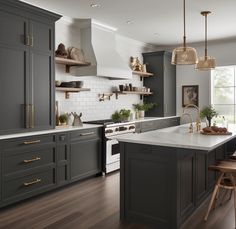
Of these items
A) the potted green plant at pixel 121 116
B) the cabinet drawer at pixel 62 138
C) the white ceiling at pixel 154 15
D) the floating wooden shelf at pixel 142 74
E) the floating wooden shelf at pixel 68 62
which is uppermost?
the white ceiling at pixel 154 15

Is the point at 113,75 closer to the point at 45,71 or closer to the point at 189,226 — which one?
the point at 45,71

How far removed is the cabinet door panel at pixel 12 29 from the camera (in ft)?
11.7

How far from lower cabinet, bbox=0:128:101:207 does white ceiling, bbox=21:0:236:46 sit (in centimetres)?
195

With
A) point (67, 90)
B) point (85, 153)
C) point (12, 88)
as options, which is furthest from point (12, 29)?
point (85, 153)

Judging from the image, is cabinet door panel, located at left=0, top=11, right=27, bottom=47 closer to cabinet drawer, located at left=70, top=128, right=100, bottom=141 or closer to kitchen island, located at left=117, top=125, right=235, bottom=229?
cabinet drawer, located at left=70, top=128, right=100, bottom=141

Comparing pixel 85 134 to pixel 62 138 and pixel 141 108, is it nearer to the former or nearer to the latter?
pixel 62 138

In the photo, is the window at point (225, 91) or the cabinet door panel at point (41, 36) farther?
the window at point (225, 91)

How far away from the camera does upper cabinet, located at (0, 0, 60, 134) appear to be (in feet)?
11.8

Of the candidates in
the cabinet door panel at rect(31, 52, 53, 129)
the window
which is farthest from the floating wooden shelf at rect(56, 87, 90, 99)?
the window

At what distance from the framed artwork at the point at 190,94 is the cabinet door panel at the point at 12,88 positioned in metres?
4.84

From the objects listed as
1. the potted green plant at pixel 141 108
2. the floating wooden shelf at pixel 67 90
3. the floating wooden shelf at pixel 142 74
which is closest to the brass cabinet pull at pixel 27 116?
the floating wooden shelf at pixel 67 90

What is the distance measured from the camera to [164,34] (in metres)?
6.39

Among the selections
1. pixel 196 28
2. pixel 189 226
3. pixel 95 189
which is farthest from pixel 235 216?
pixel 196 28

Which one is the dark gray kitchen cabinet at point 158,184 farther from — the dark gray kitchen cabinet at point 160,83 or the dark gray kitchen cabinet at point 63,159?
the dark gray kitchen cabinet at point 160,83
